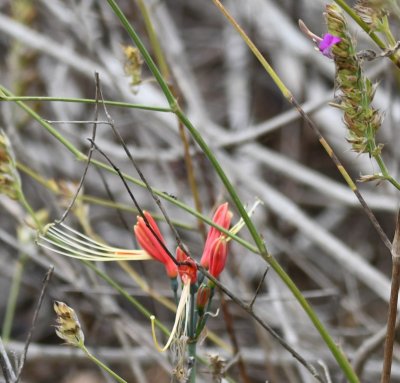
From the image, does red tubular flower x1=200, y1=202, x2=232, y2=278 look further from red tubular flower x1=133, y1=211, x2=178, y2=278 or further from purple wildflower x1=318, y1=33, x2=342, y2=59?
purple wildflower x1=318, y1=33, x2=342, y2=59

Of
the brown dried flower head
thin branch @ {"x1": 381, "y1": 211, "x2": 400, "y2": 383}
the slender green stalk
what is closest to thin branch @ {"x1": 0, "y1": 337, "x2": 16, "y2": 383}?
the brown dried flower head

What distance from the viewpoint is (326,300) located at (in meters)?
3.85

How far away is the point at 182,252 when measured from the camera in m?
1.24

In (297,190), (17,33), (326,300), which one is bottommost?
(326,300)

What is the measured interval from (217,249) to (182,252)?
56mm

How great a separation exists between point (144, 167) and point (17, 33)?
78 cm

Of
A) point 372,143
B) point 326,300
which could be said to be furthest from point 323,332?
point 326,300

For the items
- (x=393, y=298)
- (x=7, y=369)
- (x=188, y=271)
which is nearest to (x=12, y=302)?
(x=7, y=369)

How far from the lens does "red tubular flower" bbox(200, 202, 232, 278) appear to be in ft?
4.05

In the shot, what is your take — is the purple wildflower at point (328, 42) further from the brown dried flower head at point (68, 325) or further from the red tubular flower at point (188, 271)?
the brown dried flower head at point (68, 325)

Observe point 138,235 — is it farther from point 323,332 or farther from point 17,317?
point 17,317

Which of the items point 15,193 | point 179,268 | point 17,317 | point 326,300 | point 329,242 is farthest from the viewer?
point 17,317

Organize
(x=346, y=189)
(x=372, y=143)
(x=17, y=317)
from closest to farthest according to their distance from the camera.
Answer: (x=372, y=143)
(x=346, y=189)
(x=17, y=317)

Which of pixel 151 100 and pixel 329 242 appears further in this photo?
pixel 151 100
